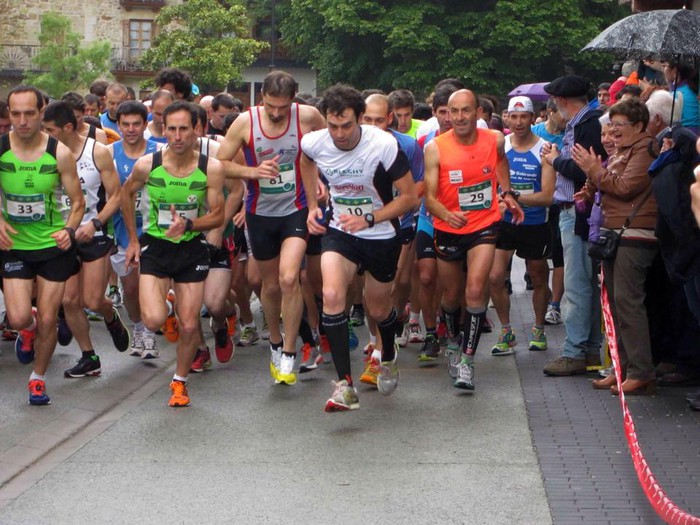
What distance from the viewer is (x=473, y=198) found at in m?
9.67

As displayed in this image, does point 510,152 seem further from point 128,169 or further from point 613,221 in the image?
point 128,169

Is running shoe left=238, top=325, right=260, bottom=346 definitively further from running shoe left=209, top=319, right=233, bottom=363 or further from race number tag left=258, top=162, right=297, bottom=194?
race number tag left=258, top=162, right=297, bottom=194

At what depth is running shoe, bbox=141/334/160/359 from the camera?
36.9 ft

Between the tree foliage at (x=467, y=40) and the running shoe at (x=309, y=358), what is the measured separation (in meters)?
36.6

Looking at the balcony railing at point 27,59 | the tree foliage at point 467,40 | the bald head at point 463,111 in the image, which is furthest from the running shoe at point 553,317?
the balcony railing at point 27,59

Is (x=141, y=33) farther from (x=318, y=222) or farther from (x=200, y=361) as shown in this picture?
(x=318, y=222)

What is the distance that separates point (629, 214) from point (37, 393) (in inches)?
165

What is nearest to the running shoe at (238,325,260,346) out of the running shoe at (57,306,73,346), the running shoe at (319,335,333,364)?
the running shoe at (319,335,333,364)

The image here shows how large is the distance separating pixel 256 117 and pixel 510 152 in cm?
261

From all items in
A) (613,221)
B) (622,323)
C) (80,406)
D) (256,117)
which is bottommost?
(80,406)

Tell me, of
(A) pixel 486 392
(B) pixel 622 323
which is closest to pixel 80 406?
(A) pixel 486 392

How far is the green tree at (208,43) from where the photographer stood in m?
59.1

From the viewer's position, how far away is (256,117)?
9.85 meters

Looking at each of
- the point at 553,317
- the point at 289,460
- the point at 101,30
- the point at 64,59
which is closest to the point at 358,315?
the point at 553,317
